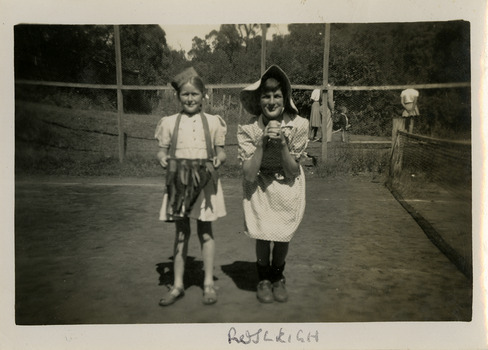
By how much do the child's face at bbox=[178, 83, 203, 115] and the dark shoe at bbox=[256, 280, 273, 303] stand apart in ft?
2.36

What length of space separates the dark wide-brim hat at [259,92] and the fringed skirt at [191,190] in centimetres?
28

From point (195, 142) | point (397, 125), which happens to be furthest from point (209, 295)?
point (397, 125)

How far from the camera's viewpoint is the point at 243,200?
166cm

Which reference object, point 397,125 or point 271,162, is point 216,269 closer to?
point 271,162

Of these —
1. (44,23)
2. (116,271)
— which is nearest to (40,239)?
(116,271)

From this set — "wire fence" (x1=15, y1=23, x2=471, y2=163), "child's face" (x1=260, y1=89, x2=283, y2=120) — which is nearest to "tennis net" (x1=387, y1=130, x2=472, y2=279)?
"wire fence" (x1=15, y1=23, x2=471, y2=163)

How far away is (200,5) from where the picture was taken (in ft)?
A: 6.03

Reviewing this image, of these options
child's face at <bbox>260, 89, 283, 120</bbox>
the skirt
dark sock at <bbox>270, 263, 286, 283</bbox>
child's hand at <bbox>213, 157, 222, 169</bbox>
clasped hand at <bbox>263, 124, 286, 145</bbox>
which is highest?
child's face at <bbox>260, 89, 283, 120</bbox>

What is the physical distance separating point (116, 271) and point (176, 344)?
16.4 inches

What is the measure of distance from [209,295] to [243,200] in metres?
0.39

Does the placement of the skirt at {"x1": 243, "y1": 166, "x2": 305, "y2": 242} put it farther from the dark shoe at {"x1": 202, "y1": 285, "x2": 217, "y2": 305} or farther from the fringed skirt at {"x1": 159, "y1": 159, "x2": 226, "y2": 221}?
the dark shoe at {"x1": 202, "y1": 285, "x2": 217, "y2": 305}

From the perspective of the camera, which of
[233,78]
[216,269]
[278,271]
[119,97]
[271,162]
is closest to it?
[271,162]

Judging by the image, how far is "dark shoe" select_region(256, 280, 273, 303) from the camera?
1664 mm

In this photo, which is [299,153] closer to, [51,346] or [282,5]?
[282,5]
